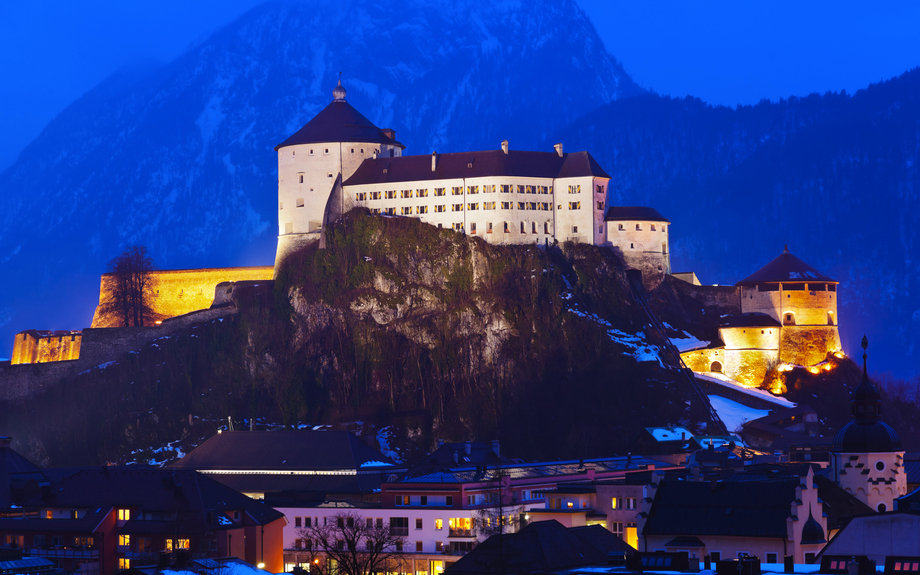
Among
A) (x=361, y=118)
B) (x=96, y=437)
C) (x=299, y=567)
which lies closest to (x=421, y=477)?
(x=299, y=567)

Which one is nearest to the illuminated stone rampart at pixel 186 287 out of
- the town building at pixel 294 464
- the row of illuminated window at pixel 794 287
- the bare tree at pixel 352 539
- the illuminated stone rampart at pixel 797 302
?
the town building at pixel 294 464

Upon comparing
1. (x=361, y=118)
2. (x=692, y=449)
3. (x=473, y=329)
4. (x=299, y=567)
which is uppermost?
(x=361, y=118)

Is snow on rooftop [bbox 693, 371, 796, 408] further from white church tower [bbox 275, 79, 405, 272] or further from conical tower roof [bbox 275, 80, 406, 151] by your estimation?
conical tower roof [bbox 275, 80, 406, 151]

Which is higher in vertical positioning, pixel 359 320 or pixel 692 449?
pixel 359 320

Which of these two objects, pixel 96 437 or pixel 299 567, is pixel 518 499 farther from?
pixel 96 437

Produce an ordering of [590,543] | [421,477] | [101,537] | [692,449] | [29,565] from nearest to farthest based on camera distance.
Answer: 1. [29,565]
2. [590,543]
3. [101,537]
4. [421,477]
5. [692,449]

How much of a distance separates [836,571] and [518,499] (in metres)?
34.6

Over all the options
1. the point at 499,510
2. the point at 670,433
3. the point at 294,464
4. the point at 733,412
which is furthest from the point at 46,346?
the point at 499,510

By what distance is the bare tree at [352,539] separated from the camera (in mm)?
70312

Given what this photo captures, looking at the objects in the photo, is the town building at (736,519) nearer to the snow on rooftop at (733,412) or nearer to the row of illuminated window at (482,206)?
the snow on rooftop at (733,412)

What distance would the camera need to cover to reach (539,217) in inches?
4921

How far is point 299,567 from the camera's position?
240 ft

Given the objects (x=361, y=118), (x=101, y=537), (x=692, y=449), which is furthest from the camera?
(x=361, y=118)

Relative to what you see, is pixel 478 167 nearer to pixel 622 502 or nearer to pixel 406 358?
pixel 406 358
